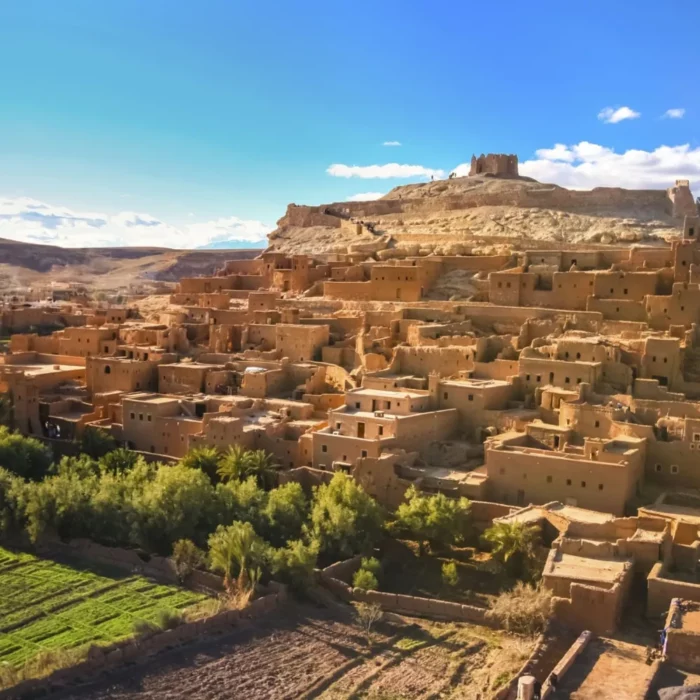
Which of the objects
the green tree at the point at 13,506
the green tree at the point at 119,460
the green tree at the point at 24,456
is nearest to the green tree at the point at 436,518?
the green tree at the point at 119,460

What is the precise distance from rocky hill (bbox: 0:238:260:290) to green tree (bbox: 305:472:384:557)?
6448 centimetres

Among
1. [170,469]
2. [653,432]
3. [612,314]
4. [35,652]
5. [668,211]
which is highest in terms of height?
[668,211]

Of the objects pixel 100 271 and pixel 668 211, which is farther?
pixel 100 271

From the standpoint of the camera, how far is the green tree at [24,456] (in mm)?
23656

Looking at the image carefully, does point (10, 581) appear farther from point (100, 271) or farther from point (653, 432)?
point (100, 271)

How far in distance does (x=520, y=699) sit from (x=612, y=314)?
49.1ft

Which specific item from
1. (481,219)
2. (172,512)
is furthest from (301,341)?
(481,219)

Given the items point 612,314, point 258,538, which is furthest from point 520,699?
point 612,314

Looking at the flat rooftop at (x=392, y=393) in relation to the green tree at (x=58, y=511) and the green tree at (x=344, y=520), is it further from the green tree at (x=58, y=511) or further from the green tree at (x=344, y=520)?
the green tree at (x=58, y=511)

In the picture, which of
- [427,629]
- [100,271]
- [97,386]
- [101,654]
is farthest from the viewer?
[100,271]

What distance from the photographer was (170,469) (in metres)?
21.2

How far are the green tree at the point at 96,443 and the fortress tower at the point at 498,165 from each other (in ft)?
92.0

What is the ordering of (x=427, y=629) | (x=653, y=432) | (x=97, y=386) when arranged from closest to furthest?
(x=427, y=629)
(x=653, y=432)
(x=97, y=386)

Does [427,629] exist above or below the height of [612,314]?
below
